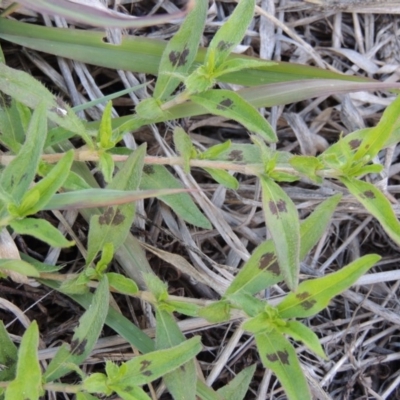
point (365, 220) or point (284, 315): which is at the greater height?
point (284, 315)

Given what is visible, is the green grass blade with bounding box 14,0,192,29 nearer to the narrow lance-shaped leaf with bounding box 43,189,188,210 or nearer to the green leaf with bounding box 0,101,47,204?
the green leaf with bounding box 0,101,47,204

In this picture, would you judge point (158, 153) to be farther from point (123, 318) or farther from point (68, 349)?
point (68, 349)

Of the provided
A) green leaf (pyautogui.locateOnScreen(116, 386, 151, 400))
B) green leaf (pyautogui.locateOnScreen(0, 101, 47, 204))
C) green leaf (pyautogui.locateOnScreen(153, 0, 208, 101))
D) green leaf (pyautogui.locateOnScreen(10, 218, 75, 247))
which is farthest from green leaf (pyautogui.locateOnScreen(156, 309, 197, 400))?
green leaf (pyautogui.locateOnScreen(153, 0, 208, 101))

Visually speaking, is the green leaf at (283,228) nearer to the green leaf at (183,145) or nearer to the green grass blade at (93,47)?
the green leaf at (183,145)

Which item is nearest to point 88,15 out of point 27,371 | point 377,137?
point 377,137

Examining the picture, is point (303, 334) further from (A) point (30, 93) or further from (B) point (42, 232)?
(A) point (30, 93)

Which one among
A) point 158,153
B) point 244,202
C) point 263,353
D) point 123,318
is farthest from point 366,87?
point 123,318

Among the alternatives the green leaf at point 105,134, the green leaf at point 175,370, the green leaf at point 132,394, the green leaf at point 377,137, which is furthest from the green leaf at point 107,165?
the green leaf at point 377,137
